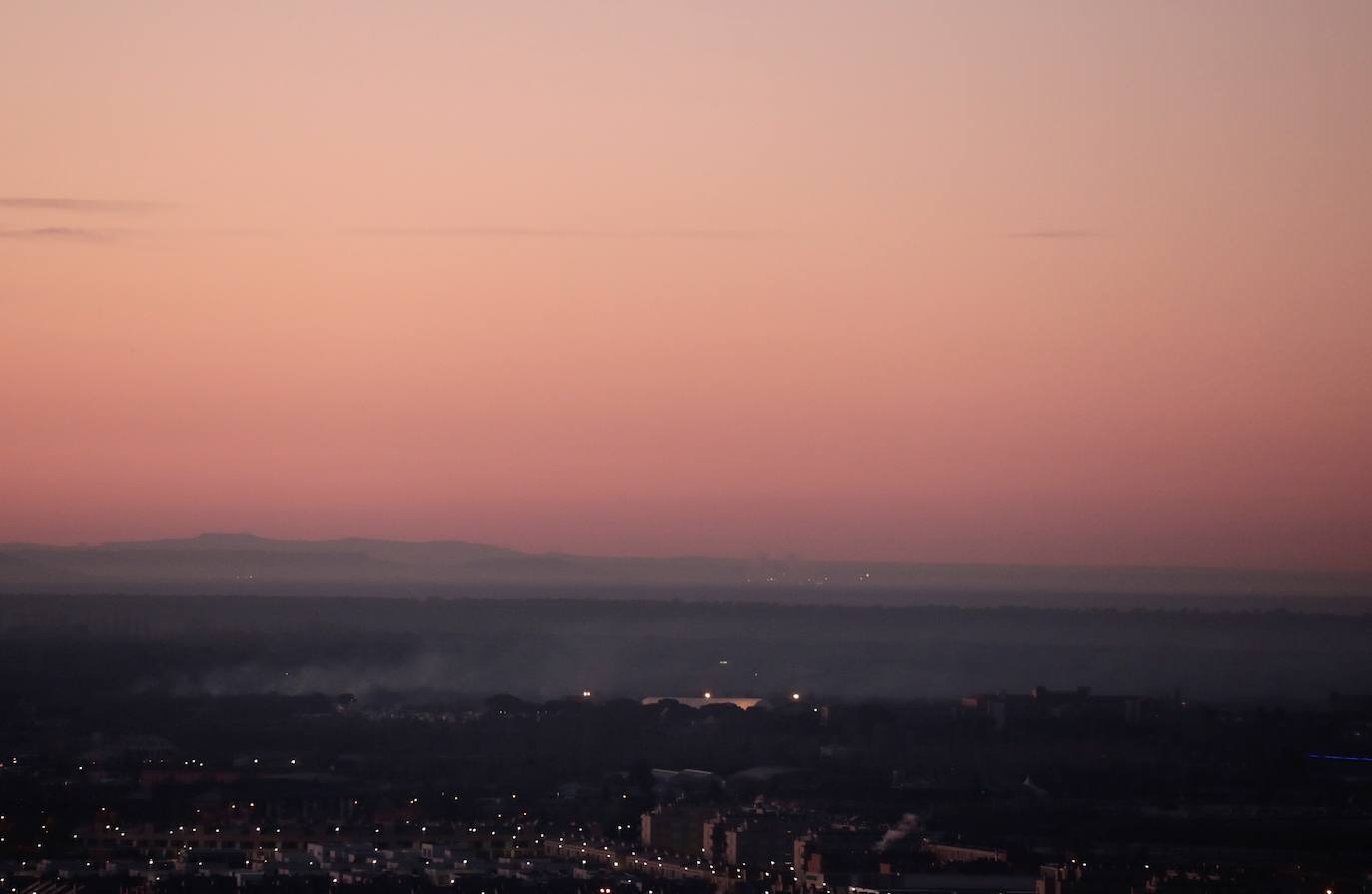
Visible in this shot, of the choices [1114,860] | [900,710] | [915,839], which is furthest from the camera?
[900,710]

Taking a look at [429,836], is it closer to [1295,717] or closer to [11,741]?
[11,741]

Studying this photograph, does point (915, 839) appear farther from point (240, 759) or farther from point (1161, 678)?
point (1161, 678)

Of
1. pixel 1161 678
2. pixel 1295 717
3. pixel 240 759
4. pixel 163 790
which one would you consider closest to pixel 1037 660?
pixel 1161 678

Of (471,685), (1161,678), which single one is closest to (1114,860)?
(1161,678)

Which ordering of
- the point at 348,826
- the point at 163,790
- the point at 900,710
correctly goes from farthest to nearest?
the point at 900,710 → the point at 163,790 → the point at 348,826

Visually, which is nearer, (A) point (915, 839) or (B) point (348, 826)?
(A) point (915, 839)

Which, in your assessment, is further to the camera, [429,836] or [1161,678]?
[1161,678]

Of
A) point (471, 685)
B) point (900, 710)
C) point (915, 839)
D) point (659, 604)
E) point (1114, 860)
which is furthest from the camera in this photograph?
point (659, 604)

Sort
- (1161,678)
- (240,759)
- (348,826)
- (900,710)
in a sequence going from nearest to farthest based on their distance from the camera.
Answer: (348,826) < (240,759) < (900,710) < (1161,678)

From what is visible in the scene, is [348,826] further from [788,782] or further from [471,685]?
[471,685]
